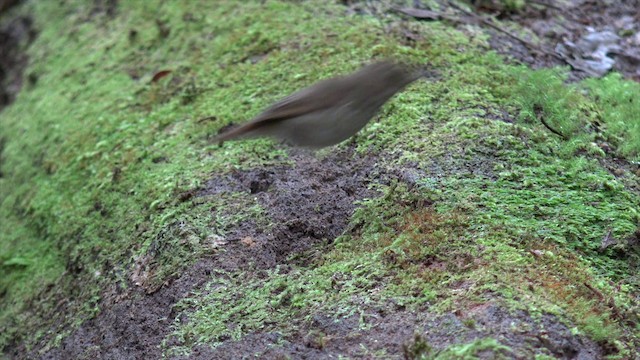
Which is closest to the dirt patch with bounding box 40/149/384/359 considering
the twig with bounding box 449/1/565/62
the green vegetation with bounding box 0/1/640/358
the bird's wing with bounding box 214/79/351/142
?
the green vegetation with bounding box 0/1/640/358

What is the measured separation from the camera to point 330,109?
4.24 m

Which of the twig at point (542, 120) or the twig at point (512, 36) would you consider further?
the twig at point (512, 36)

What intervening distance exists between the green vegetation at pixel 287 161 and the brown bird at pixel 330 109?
0.11 metres

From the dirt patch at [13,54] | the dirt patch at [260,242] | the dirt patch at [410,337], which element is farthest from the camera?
the dirt patch at [13,54]

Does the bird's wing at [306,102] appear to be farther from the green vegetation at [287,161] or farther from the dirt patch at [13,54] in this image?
the dirt patch at [13,54]

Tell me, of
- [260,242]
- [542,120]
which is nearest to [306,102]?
[260,242]

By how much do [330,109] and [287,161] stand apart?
37 cm

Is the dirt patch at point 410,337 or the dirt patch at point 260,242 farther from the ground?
the dirt patch at point 410,337

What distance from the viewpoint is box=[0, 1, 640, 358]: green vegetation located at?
10.7ft

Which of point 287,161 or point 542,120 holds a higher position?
point 542,120

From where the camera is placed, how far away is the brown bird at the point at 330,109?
4.23 meters

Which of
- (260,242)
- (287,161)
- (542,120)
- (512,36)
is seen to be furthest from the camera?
(512,36)

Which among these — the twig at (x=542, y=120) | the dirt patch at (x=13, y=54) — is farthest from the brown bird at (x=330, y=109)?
the dirt patch at (x=13, y=54)

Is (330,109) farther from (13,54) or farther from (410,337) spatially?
(13,54)
